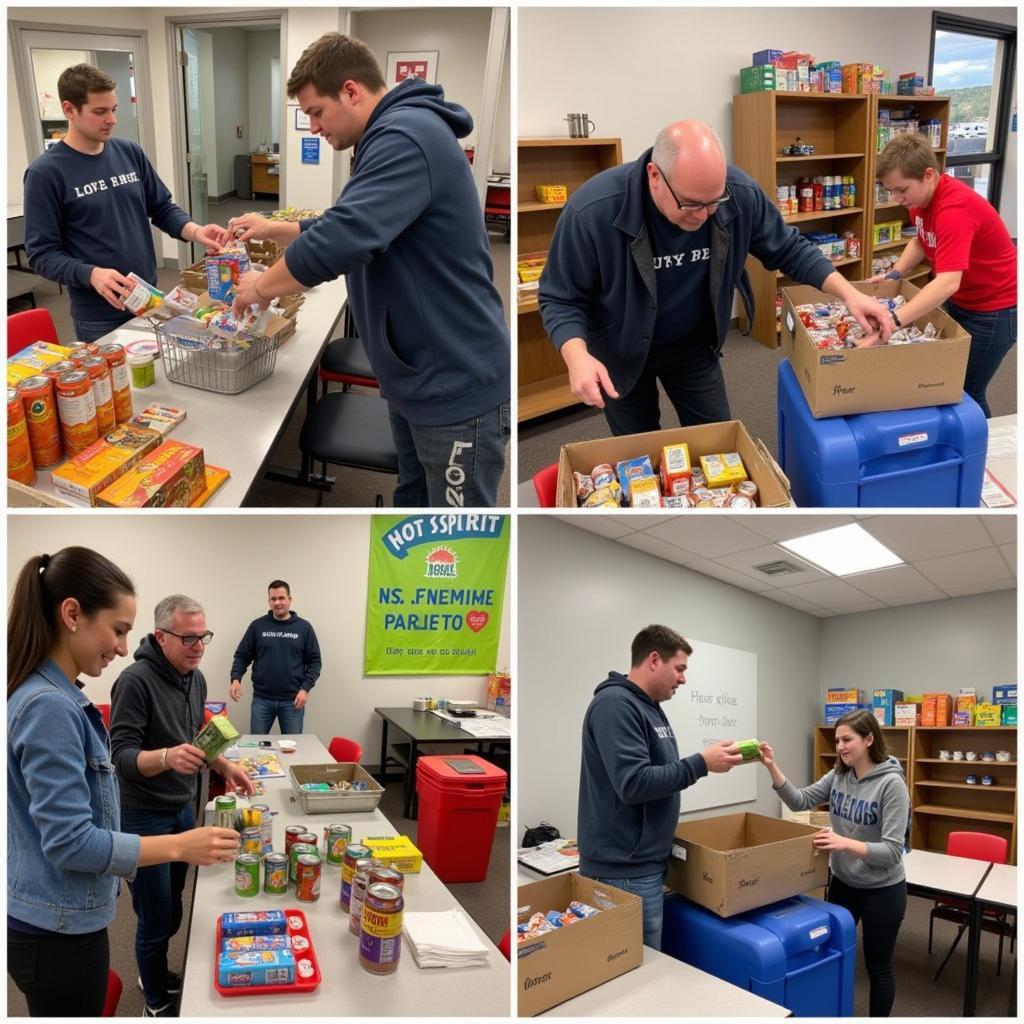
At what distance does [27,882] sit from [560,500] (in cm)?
145

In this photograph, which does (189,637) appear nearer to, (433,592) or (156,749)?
(156,749)

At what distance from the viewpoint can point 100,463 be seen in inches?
84.4

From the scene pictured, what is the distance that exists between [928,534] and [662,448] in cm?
334

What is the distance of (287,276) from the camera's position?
2100 mm

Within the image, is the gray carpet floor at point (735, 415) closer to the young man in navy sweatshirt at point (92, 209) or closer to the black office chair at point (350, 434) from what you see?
the black office chair at point (350, 434)

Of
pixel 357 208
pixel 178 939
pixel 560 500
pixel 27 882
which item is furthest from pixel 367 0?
pixel 178 939

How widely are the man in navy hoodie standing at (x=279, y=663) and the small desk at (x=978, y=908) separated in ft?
12.4

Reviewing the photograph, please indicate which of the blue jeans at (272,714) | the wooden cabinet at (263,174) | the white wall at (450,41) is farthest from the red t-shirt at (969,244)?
the wooden cabinet at (263,174)

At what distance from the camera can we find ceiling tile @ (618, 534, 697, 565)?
5.23 m

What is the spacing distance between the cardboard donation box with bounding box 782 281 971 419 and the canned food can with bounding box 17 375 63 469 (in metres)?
2.00

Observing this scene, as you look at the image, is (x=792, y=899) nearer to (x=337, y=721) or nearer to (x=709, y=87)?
(x=337, y=721)

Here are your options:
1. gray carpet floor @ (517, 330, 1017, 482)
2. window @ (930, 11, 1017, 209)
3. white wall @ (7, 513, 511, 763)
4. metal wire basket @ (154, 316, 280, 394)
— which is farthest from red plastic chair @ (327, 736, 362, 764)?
window @ (930, 11, 1017, 209)

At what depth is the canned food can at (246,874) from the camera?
2129mm

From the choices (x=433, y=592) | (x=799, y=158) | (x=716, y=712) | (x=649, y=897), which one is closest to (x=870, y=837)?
(x=649, y=897)
